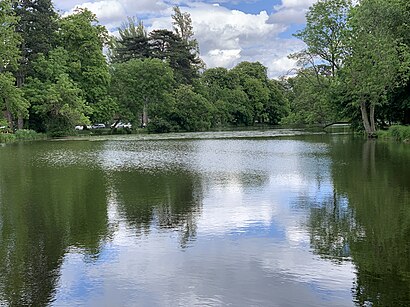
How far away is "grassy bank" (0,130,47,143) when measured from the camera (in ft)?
139

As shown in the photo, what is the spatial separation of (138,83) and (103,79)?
258 inches

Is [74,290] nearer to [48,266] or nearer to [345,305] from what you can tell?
[48,266]

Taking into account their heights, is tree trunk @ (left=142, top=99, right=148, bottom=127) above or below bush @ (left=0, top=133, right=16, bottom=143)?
above

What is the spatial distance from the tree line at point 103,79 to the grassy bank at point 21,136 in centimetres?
142

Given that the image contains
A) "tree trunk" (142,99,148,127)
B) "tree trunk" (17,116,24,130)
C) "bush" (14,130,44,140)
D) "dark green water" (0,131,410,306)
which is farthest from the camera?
"tree trunk" (142,99,148,127)

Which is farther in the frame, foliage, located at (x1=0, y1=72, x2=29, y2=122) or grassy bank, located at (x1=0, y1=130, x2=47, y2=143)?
grassy bank, located at (x1=0, y1=130, x2=47, y2=143)

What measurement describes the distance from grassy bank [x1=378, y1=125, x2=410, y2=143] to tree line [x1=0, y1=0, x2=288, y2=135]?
29.5m

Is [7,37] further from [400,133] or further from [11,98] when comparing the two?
[400,133]

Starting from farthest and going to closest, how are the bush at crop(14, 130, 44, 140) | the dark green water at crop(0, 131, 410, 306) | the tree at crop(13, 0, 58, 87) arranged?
the tree at crop(13, 0, 58, 87) → the bush at crop(14, 130, 44, 140) → the dark green water at crop(0, 131, 410, 306)

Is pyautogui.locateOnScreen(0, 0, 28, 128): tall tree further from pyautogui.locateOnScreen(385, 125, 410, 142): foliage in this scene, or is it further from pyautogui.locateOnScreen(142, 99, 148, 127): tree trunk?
pyautogui.locateOnScreen(385, 125, 410, 142): foliage

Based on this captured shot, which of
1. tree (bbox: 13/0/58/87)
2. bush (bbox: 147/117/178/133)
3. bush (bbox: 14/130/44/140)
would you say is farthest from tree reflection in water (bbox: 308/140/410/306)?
bush (bbox: 147/117/178/133)

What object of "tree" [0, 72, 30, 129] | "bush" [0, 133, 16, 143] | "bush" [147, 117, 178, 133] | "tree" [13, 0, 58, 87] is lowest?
"bush" [0, 133, 16, 143]

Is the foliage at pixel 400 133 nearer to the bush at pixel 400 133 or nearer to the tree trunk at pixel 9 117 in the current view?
the bush at pixel 400 133

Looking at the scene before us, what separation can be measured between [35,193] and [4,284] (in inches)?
294
